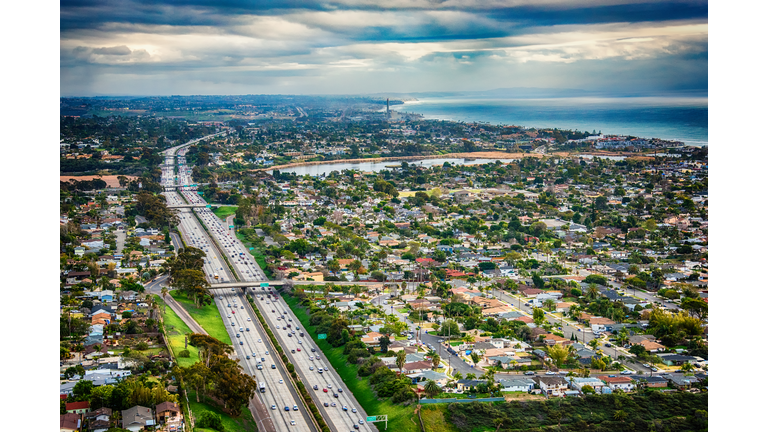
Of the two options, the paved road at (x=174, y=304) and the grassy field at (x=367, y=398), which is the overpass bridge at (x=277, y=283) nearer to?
the paved road at (x=174, y=304)

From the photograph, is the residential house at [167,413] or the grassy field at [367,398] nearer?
the residential house at [167,413]

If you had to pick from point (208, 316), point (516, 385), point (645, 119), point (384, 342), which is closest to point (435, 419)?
point (516, 385)

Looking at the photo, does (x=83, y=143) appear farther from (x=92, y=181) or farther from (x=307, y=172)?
(x=307, y=172)

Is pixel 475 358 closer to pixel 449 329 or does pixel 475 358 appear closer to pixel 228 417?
pixel 449 329

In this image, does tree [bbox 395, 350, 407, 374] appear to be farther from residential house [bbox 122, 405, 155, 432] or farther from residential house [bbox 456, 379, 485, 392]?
residential house [bbox 122, 405, 155, 432]

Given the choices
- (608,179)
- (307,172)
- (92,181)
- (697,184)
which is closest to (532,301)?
(697,184)

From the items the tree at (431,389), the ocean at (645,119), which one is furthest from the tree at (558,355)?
the ocean at (645,119)
